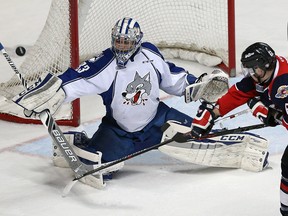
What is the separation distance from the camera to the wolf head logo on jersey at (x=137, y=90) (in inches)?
173

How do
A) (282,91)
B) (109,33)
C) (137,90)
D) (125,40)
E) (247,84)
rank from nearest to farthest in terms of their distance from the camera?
(282,91) < (247,84) < (125,40) < (137,90) < (109,33)

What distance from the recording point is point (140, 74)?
14.4ft

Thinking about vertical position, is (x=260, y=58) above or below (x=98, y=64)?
above

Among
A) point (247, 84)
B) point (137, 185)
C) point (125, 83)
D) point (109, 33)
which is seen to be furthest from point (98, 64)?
point (109, 33)

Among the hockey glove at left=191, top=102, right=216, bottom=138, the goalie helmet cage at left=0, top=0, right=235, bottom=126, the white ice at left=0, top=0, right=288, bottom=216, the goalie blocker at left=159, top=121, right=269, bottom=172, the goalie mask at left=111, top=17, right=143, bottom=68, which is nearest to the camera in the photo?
the hockey glove at left=191, top=102, right=216, bottom=138

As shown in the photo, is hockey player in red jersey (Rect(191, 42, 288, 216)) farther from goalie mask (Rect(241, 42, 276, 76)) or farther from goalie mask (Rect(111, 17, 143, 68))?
goalie mask (Rect(111, 17, 143, 68))

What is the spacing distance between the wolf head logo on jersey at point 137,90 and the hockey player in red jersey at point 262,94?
0.53m

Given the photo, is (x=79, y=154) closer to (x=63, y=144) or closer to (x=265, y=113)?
(x=63, y=144)

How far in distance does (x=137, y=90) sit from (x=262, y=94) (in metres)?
0.78

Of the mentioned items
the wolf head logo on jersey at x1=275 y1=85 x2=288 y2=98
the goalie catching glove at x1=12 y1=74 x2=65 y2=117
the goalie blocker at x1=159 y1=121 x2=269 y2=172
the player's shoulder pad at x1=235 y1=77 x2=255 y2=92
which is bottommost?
the goalie blocker at x1=159 y1=121 x2=269 y2=172

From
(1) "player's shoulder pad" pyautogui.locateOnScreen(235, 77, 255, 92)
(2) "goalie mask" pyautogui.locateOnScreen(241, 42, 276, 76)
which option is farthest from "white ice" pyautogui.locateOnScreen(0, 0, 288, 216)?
(2) "goalie mask" pyautogui.locateOnScreen(241, 42, 276, 76)

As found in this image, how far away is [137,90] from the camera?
4.39 metres

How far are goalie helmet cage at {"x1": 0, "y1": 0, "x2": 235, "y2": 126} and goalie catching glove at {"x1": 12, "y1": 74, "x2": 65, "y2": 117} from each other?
0.64 m

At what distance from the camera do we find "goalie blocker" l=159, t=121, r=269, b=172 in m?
4.45
